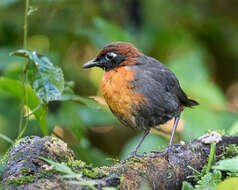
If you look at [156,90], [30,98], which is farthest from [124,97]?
[30,98]

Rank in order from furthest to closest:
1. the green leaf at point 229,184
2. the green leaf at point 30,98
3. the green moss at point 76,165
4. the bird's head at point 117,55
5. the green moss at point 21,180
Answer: the bird's head at point 117,55
the green leaf at point 30,98
the green moss at point 76,165
the green moss at point 21,180
the green leaf at point 229,184

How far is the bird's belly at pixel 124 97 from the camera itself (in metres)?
3.45

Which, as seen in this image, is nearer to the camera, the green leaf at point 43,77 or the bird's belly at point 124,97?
the green leaf at point 43,77

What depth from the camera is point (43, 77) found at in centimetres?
325

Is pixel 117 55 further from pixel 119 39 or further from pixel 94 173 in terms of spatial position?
pixel 94 173

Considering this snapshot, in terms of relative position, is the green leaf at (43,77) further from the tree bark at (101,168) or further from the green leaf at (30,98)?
the tree bark at (101,168)

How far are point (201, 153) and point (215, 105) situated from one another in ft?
7.33

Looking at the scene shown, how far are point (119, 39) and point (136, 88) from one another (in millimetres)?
1766

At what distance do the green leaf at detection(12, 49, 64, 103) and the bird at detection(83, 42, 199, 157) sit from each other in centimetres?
53

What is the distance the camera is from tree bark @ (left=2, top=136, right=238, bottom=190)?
2.15 meters

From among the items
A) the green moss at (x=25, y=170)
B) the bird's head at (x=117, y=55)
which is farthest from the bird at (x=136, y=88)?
the green moss at (x=25, y=170)

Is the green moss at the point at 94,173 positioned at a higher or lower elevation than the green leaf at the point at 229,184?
lower

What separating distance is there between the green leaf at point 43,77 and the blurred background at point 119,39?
1.15 meters

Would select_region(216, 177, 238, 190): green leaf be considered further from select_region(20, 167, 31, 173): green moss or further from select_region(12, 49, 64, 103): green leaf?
select_region(12, 49, 64, 103): green leaf
